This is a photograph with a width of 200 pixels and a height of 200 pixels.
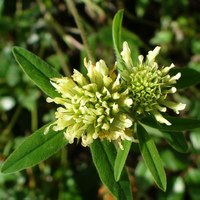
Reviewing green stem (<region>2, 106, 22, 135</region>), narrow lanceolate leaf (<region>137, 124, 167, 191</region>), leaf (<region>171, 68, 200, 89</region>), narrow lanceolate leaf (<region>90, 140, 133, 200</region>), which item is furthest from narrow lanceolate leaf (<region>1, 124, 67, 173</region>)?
green stem (<region>2, 106, 22, 135</region>)

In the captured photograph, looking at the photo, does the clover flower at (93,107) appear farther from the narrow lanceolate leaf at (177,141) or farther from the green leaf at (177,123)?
the narrow lanceolate leaf at (177,141)

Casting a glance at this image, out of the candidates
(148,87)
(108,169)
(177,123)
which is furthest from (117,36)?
(108,169)

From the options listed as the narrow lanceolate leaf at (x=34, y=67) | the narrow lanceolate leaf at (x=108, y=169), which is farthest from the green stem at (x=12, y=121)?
the narrow lanceolate leaf at (x=108, y=169)

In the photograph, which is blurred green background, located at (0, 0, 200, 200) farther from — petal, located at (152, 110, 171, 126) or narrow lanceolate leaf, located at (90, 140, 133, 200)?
petal, located at (152, 110, 171, 126)

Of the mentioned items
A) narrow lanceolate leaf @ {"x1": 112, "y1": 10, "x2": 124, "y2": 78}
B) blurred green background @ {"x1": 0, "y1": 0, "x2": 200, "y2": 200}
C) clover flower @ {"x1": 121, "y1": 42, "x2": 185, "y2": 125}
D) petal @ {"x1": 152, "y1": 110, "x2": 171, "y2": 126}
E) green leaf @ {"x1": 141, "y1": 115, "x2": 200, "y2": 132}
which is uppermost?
narrow lanceolate leaf @ {"x1": 112, "y1": 10, "x2": 124, "y2": 78}

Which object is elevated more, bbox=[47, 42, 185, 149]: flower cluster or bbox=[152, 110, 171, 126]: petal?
bbox=[47, 42, 185, 149]: flower cluster

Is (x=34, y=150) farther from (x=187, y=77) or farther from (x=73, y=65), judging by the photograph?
(x=73, y=65)
